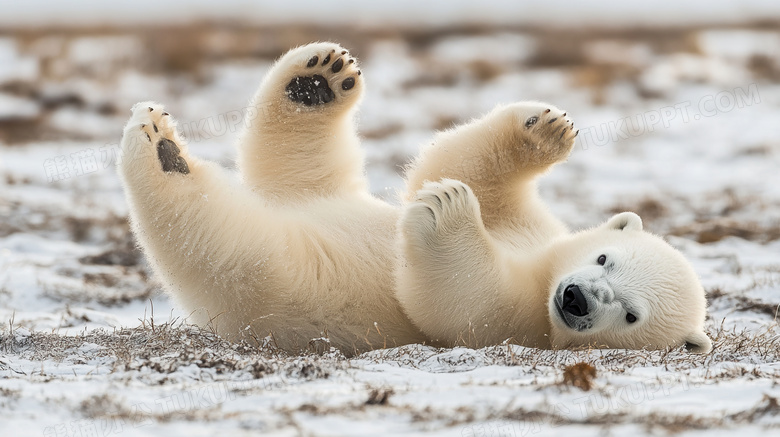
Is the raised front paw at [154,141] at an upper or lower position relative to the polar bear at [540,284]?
upper

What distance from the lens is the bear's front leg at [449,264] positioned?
134 inches

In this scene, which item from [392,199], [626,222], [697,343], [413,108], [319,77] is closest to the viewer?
[697,343]

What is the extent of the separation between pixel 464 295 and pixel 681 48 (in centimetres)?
2151

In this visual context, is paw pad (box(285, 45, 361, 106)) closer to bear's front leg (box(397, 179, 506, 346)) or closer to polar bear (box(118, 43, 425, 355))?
polar bear (box(118, 43, 425, 355))

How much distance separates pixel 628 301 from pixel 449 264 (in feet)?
2.76

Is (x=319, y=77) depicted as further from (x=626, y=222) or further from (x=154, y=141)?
(x=626, y=222)

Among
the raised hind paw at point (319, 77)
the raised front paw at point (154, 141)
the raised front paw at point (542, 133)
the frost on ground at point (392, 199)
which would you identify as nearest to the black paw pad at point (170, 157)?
the raised front paw at point (154, 141)

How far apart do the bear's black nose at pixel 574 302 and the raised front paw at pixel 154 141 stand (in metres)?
1.82

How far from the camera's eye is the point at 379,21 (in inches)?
1105

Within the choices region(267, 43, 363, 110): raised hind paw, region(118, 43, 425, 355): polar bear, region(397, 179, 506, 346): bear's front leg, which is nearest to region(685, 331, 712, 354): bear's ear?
region(397, 179, 506, 346): bear's front leg

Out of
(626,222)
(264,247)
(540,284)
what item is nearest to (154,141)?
(264,247)

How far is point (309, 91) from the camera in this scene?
164 inches

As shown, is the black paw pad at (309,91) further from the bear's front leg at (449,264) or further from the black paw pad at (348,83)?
the bear's front leg at (449,264)

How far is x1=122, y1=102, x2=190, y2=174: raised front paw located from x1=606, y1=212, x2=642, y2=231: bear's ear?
222 centimetres
